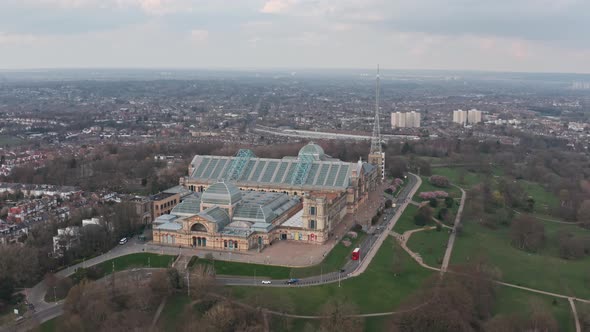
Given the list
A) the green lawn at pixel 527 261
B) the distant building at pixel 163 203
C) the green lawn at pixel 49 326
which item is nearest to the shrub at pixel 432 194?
the green lawn at pixel 527 261

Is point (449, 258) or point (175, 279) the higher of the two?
point (175, 279)

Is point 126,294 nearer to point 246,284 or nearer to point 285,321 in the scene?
point 246,284

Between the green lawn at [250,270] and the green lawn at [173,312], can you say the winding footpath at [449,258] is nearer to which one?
the green lawn at [250,270]

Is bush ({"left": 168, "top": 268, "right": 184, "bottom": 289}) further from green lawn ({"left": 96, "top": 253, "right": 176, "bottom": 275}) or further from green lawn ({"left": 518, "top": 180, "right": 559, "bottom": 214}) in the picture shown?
green lawn ({"left": 518, "top": 180, "right": 559, "bottom": 214})

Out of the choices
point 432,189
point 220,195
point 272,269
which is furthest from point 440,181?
point 272,269

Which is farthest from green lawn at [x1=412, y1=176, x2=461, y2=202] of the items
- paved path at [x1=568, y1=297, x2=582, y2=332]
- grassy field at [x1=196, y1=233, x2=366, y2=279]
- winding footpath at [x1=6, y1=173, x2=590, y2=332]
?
paved path at [x1=568, y1=297, x2=582, y2=332]

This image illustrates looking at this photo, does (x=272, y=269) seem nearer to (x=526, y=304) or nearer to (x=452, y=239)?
(x=526, y=304)
